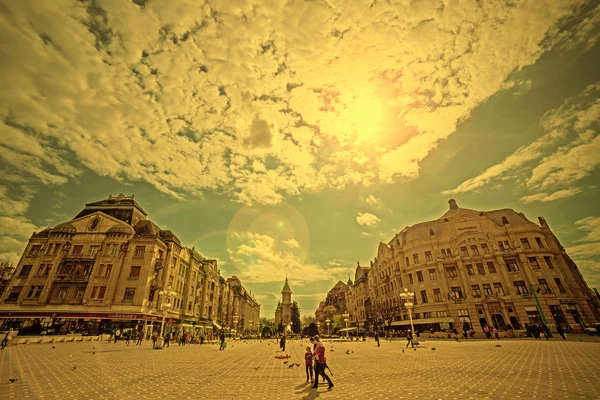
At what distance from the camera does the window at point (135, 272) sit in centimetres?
3922

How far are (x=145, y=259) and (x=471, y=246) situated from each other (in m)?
54.9

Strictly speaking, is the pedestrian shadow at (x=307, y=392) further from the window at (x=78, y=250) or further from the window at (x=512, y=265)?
the window at (x=512, y=265)

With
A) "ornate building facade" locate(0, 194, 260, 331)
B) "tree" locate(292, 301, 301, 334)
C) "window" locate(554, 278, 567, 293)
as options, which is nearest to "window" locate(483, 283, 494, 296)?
"window" locate(554, 278, 567, 293)

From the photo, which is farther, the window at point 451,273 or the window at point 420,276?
the window at point 420,276

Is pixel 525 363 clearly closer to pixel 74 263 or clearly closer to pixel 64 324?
pixel 64 324

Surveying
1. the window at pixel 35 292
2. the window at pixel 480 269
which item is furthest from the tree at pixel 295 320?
the window at pixel 35 292

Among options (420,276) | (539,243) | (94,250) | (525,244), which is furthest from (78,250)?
(539,243)

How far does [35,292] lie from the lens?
3741cm

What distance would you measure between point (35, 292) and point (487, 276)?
69897 mm

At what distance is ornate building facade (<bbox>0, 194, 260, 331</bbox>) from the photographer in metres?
36.3

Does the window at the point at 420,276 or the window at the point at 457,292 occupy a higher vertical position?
the window at the point at 420,276

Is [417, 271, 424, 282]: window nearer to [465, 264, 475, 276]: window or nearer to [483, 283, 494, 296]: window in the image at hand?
[465, 264, 475, 276]: window

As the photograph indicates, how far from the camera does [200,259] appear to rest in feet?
202

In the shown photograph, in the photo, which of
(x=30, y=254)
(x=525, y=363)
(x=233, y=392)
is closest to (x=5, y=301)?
(x=30, y=254)
